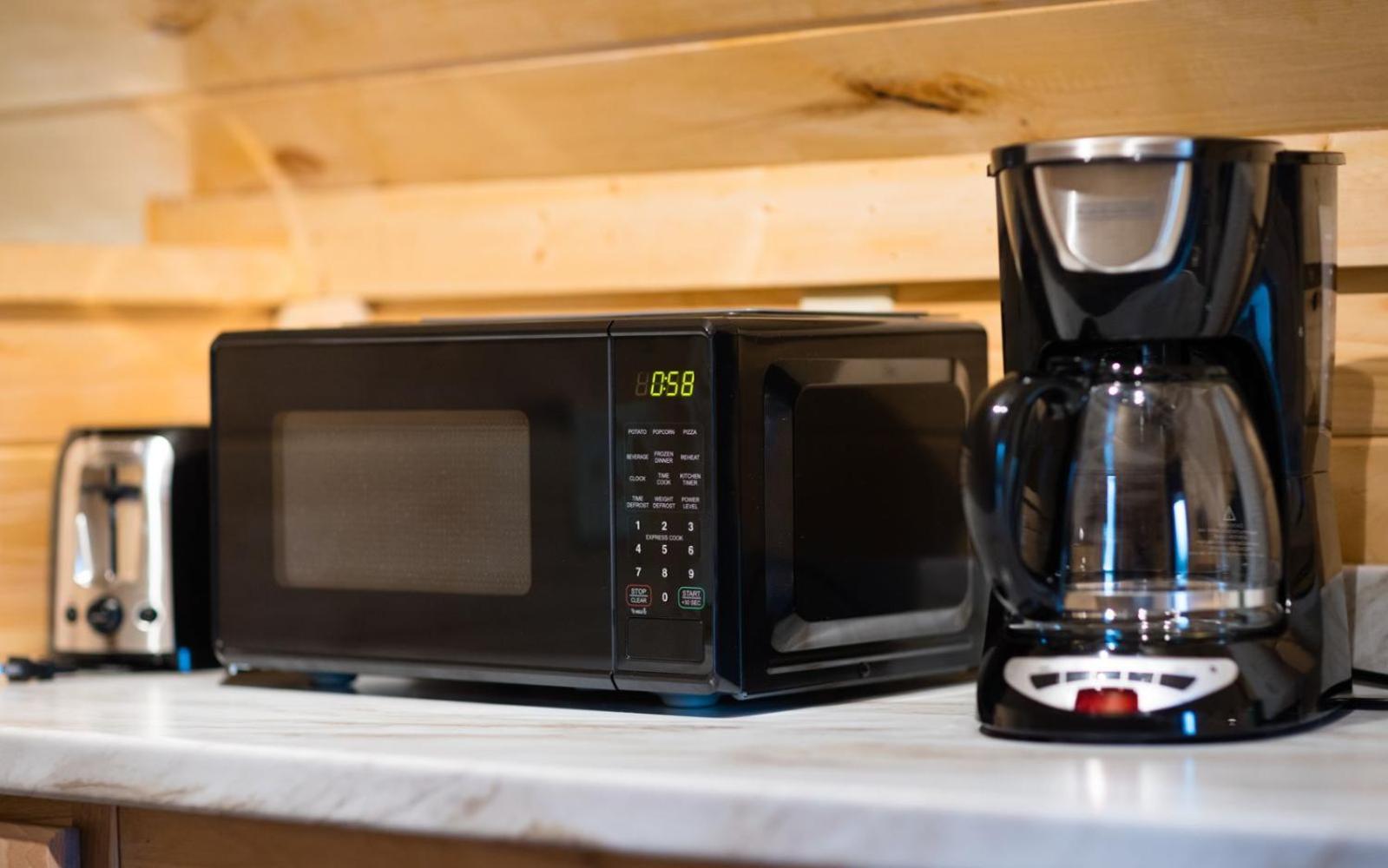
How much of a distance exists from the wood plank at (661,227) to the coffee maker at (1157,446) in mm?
239

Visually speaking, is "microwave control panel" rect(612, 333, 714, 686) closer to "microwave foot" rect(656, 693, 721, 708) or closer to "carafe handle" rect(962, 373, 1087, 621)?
"microwave foot" rect(656, 693, 721, 708)

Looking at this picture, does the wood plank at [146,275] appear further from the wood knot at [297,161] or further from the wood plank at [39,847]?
the wood plank at [39,847]

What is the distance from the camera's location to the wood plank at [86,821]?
1139mm

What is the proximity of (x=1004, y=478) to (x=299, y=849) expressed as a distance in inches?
18.9

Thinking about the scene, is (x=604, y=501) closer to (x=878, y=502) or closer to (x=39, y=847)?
(x=878, y=502)

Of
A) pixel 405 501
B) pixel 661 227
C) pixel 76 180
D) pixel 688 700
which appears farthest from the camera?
pixel 76 180

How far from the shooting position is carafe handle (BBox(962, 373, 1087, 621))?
3.18 ft

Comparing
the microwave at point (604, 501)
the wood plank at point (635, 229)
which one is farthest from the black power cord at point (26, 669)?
the wood plank at point (635, 229)

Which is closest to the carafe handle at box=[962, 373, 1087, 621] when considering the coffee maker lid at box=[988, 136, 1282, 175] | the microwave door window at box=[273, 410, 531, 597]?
the coffee maker lid at box=[988, 136, 1282, 175]

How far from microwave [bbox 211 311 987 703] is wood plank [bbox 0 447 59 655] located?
347 millimetres

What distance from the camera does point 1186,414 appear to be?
1034 millimetres

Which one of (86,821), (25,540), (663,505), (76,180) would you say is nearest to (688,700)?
(663,505)

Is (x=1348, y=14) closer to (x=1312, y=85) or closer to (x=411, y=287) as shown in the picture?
(x=1312, y=85)

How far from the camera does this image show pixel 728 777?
2.99ft
